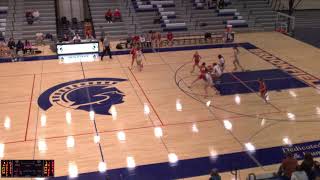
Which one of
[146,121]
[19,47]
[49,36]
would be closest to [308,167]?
[146,121]

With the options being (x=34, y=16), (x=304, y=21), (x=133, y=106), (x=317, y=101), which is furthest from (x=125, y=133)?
(x=304, y=21)

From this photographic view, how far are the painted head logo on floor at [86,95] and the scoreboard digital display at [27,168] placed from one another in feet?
26.1

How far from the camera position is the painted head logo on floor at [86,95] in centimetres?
1780

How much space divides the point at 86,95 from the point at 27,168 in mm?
9979

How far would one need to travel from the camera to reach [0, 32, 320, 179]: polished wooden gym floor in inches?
548

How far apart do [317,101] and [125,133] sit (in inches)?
340

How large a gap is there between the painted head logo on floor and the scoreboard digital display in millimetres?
7963

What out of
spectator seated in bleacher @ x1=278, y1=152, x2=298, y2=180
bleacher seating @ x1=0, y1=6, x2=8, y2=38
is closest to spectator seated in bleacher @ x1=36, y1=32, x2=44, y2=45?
bleacher seating @ x1=0, y1=6, x2=8, y2=38

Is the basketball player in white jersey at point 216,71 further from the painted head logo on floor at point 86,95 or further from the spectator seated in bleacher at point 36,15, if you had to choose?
the spectator seated in bleacher at point 36,15

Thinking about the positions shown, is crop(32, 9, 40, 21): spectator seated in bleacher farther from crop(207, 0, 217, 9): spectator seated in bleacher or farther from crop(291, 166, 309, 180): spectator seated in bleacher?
crop(291, 166, 309, 180): spectator seated in bleacher

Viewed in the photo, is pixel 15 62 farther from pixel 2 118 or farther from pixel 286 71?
pixel 286 71

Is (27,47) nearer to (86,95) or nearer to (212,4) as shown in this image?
(86,95)

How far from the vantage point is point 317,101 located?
18.0 meters

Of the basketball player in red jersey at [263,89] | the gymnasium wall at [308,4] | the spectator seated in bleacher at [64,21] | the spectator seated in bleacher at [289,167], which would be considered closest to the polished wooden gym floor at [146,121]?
the basketball player in red jersey at [263,89]
